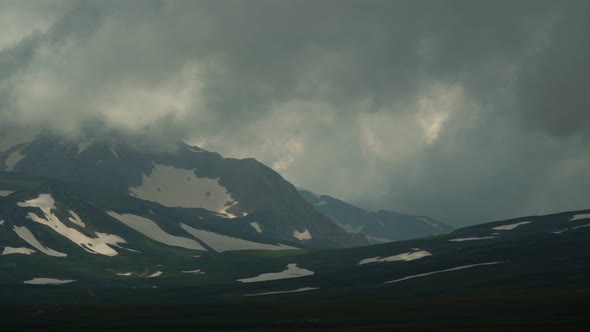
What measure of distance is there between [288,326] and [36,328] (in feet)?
117

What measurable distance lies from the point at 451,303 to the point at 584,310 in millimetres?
30313

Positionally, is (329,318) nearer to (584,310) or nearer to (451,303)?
(451,303)

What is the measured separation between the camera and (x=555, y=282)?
19062 cm

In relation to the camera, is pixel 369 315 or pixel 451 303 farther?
pixel 451 303

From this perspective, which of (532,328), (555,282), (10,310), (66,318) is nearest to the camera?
(532,328)

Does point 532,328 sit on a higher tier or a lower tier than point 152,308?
lower

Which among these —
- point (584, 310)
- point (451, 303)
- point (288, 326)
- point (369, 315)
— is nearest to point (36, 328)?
point (288, 326)

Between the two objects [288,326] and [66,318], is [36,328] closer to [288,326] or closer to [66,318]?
[66,318]

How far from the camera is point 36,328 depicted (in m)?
132

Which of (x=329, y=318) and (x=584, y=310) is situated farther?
(x=329, y=318)

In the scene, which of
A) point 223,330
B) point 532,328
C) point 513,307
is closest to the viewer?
point 532,328

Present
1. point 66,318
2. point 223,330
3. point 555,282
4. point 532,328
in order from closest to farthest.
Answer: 1. point 532,328
2. point 223,330
3. point 66,318
4. point 555,282

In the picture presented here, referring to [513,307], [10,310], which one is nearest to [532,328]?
[513,307]

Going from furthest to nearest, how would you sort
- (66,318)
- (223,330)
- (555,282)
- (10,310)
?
(555,282), (10,310), (66,318), (223,330)
